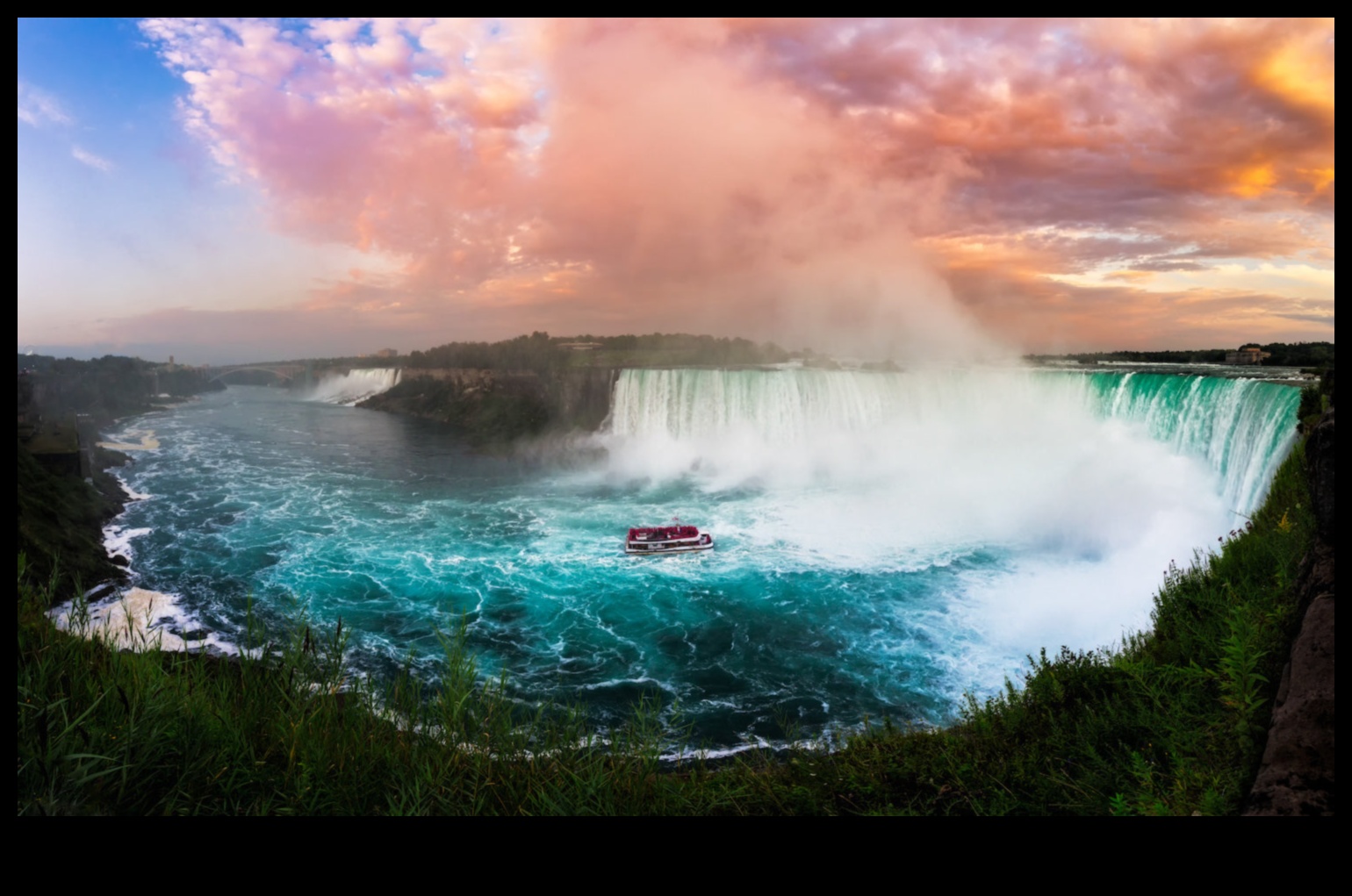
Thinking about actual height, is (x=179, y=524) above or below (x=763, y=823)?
below

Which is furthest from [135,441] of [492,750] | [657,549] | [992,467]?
[992,467]

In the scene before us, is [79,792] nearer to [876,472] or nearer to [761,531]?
[761,531]

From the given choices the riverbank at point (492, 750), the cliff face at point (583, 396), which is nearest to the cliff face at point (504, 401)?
the cliff face at point (583, 396)

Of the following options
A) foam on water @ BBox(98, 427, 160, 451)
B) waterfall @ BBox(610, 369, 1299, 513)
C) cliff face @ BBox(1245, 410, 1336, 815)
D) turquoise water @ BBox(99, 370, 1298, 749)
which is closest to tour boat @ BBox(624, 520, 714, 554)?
turquoise water @ BBox(99, 370, 1298, 749)

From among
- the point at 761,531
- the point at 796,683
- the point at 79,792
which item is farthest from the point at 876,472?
the point at 79,792

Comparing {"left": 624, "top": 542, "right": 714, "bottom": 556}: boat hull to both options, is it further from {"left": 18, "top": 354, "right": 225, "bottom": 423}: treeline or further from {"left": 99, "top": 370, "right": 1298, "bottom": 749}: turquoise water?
{"left": 18, "top": 354, "right": 225, "bottom": 423}: treeline

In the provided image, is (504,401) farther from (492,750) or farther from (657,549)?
(492,750)

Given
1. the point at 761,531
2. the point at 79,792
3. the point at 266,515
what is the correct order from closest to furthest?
the point at 79,792, the point at 761,531, the point at 266,515

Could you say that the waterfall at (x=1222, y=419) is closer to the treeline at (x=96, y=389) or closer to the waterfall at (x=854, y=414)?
the waterfall at (x=854, y=414)
